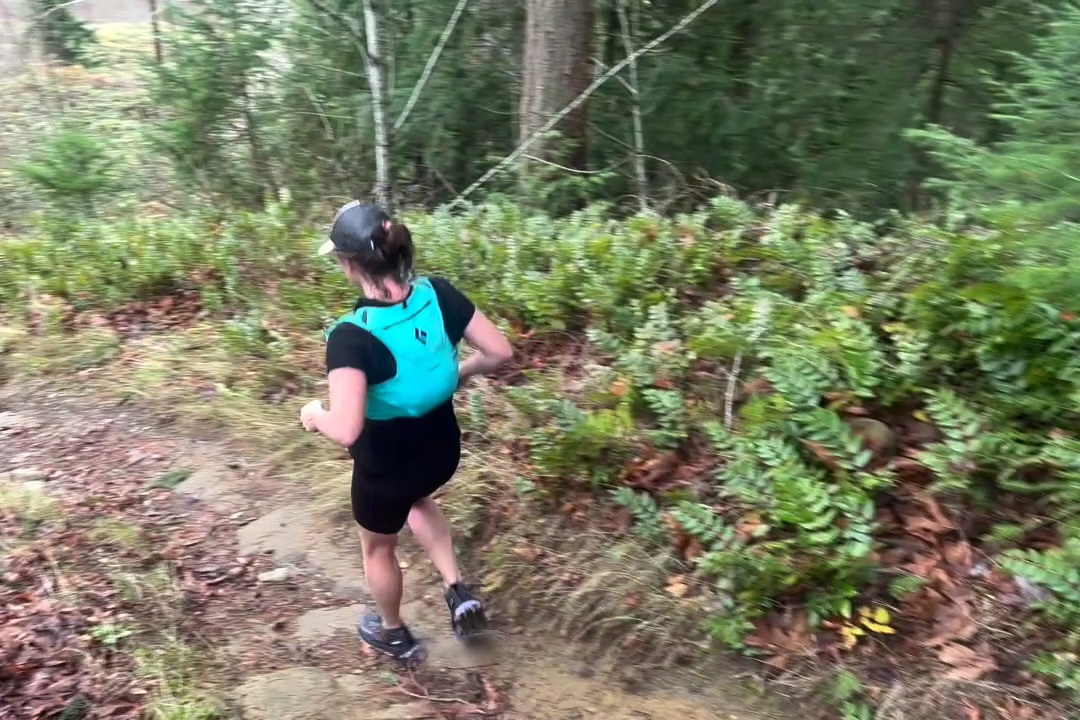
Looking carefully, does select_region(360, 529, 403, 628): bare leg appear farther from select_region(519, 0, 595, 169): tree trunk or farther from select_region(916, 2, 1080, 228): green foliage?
select_region(519, 0, 595, 169): tree trunk

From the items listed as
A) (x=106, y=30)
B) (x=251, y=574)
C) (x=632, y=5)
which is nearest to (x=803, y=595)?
(x=251, y=574)

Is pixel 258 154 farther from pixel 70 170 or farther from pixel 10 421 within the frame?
pixel 10 421

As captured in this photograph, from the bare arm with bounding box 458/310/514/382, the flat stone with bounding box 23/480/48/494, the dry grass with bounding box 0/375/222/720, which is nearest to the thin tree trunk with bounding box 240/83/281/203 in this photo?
the flat stone with bounding box 23/480/48/494

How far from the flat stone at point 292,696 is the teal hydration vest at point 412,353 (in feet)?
3.70

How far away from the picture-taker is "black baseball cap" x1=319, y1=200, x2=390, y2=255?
2.88 m

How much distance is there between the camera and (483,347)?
11.0 ft

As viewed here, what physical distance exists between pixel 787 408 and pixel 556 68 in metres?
5.09

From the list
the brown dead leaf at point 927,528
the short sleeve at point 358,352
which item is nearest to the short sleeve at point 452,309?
the short sleeve at point 358,352

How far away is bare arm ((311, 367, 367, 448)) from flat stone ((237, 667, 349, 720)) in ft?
3.71

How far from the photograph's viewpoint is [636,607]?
351 cm

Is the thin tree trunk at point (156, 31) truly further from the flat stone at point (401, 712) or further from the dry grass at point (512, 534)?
the flat stone at point (401, 712)

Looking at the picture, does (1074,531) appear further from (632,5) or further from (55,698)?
(632,5)

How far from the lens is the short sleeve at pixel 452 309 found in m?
3.21

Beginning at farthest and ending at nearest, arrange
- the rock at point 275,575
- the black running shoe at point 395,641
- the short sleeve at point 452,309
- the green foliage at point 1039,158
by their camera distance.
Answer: the rock at point 275,575, the green foliage at point 1039,158, the black running shoe at point 395,641, the short sleeve at point 452,309
